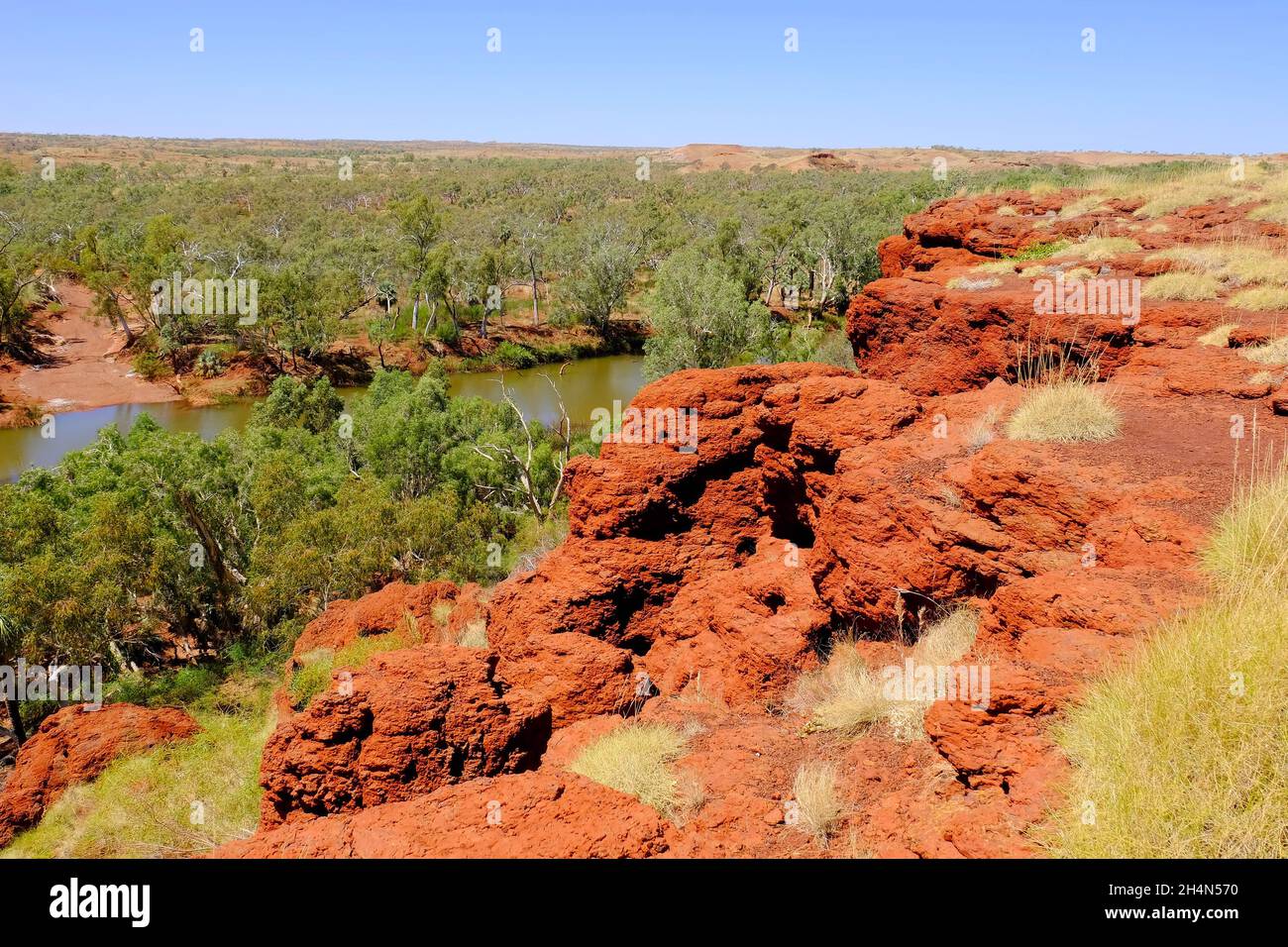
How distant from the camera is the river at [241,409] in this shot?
3491 cm

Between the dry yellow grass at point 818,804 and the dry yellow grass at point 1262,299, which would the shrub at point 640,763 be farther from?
the dry yellow grass at point 1262,299

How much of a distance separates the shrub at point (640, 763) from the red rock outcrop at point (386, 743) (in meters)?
0.77

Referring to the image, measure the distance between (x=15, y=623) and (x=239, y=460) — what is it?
25.6 ft

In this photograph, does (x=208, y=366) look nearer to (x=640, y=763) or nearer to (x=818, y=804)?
(x=640, y=763)

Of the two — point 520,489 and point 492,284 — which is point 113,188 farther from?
point 520,489

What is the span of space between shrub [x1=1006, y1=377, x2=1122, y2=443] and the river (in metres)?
25.9

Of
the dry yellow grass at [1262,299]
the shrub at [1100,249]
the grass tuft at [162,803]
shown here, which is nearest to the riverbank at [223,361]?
the grass tuft at [162,803]

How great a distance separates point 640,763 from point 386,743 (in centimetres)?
194

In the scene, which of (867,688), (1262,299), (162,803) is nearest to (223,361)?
(162,803)

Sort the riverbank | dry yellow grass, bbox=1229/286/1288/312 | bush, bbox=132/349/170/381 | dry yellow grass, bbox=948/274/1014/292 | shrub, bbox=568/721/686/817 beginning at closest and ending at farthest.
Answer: shrub, bbox=568/721/686/817, dry yellow grass, bbox=1229/286/1288/312, dry yellow grass, bbox=948/274/1014/292, the riverbank, bush, bbox=132/349/170/381

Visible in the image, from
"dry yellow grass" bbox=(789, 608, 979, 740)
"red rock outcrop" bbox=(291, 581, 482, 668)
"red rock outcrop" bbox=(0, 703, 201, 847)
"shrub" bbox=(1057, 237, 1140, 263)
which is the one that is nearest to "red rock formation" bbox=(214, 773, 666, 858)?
"dry yellow grass" bbox=(789, 608, 979, 740)

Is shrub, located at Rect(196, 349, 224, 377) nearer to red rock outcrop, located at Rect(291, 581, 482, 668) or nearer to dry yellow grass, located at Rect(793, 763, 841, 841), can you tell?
red rock outcrop, located at Rect(291, 581, 482, 668)

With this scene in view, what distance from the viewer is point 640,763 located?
4844 mm

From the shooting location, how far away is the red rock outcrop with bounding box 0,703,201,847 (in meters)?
9.88
